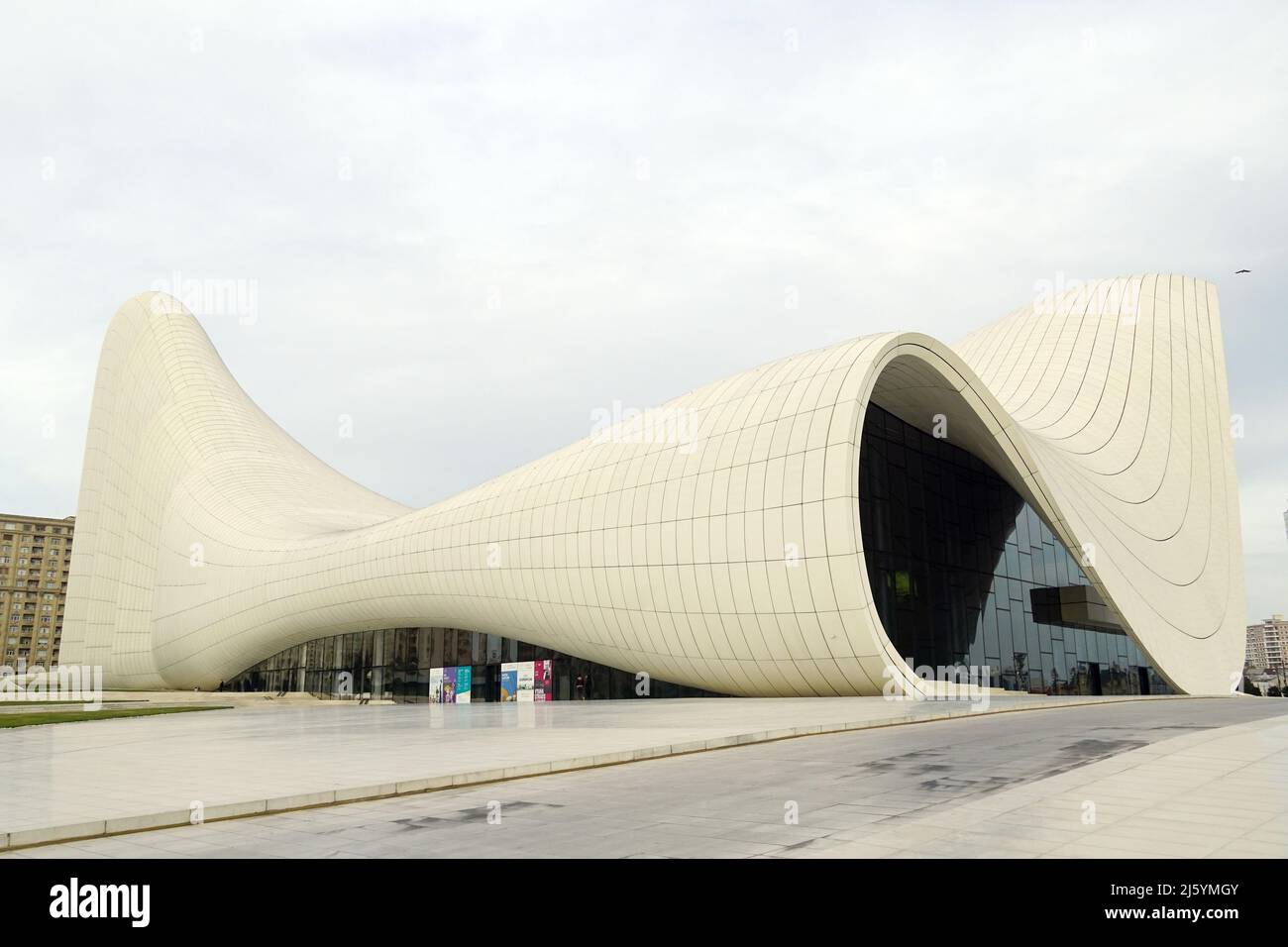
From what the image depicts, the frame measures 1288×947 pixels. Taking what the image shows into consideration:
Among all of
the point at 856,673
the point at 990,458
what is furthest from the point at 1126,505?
the point at 856,673

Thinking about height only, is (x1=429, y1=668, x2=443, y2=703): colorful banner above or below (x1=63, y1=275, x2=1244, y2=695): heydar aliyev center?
below

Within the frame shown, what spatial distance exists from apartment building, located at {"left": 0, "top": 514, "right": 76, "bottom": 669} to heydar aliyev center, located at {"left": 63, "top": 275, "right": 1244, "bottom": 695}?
8901cm

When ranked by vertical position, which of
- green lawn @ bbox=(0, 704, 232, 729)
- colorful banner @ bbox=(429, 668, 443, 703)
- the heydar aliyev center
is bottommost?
colorful banner @ bbox=(429, 668, 443, 703)

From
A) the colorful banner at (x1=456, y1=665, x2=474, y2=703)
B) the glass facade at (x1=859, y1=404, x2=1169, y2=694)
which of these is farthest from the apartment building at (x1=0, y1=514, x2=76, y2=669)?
the glass facade at (x1=859, y1=404, x2=1169, y2=694)

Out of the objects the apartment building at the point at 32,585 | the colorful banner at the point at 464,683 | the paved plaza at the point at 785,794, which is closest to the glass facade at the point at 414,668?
the colorful banner at the point at 464,683

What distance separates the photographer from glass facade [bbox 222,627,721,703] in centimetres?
2884

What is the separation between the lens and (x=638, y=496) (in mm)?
24047

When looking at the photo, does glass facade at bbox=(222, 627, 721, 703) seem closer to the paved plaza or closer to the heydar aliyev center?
the heydar aliyev center

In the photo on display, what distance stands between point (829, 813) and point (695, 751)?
504 centimetres

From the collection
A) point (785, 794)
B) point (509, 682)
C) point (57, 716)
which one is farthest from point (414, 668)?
point (785, 794)

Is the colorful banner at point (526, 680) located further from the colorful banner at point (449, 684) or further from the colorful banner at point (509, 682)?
the colorful banner at point (449, 684)

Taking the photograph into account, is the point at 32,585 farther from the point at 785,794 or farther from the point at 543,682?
the point at 785,794

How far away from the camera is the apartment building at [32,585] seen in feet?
389
